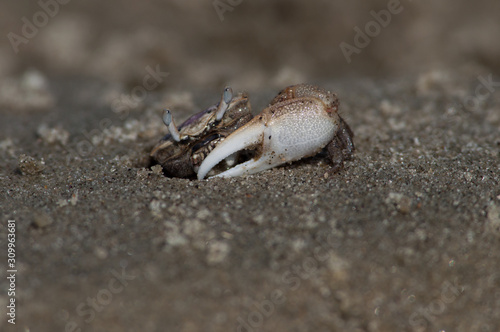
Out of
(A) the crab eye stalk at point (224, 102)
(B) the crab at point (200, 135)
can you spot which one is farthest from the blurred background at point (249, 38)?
(A) the crab eye stalk at point (224, 102)

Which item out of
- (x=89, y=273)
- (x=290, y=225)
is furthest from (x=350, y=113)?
(x=89, y=273)

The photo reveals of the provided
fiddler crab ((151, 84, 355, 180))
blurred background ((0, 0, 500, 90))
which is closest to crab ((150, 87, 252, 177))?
fiddler crab ((151, 84, 355, 180))

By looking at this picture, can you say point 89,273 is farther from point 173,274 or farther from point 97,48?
point 97,48

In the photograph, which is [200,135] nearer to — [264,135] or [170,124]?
[170,124]

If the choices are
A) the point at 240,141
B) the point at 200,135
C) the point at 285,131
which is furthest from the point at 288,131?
the point at 200,135

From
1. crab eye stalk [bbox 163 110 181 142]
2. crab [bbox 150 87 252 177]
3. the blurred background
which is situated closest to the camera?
crab eye stalk [bbox 163 110 181 142]

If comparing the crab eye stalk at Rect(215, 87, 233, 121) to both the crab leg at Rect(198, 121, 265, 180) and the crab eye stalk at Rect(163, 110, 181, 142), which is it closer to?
the crab leg at Rect(198, 121, 265, 180)

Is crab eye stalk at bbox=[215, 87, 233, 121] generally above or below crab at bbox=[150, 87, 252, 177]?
above
